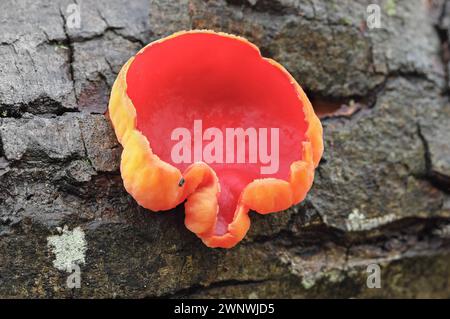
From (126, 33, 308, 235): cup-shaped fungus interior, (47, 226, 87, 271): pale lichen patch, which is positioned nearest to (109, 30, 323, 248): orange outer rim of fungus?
(126, 33, 308, 235): cup-shaped fungus interior

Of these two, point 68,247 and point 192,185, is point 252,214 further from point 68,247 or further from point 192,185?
point 68,247

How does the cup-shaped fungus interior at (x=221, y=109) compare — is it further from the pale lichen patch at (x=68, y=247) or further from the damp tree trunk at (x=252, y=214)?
the pale lichen patch at (x=68, y=247)

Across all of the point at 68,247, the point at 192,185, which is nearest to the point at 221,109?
the point at 192,185

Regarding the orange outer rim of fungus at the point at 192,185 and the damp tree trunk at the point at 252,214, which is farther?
the damp tree trunk at the point at 252,214

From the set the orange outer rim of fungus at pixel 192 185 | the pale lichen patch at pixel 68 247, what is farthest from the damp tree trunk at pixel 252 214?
the orange outer rim of fungus at pixel 192 185

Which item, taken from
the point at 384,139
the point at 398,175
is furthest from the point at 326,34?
the point at 398,175

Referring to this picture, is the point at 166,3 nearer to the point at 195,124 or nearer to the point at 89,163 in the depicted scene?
the point at 195,124
